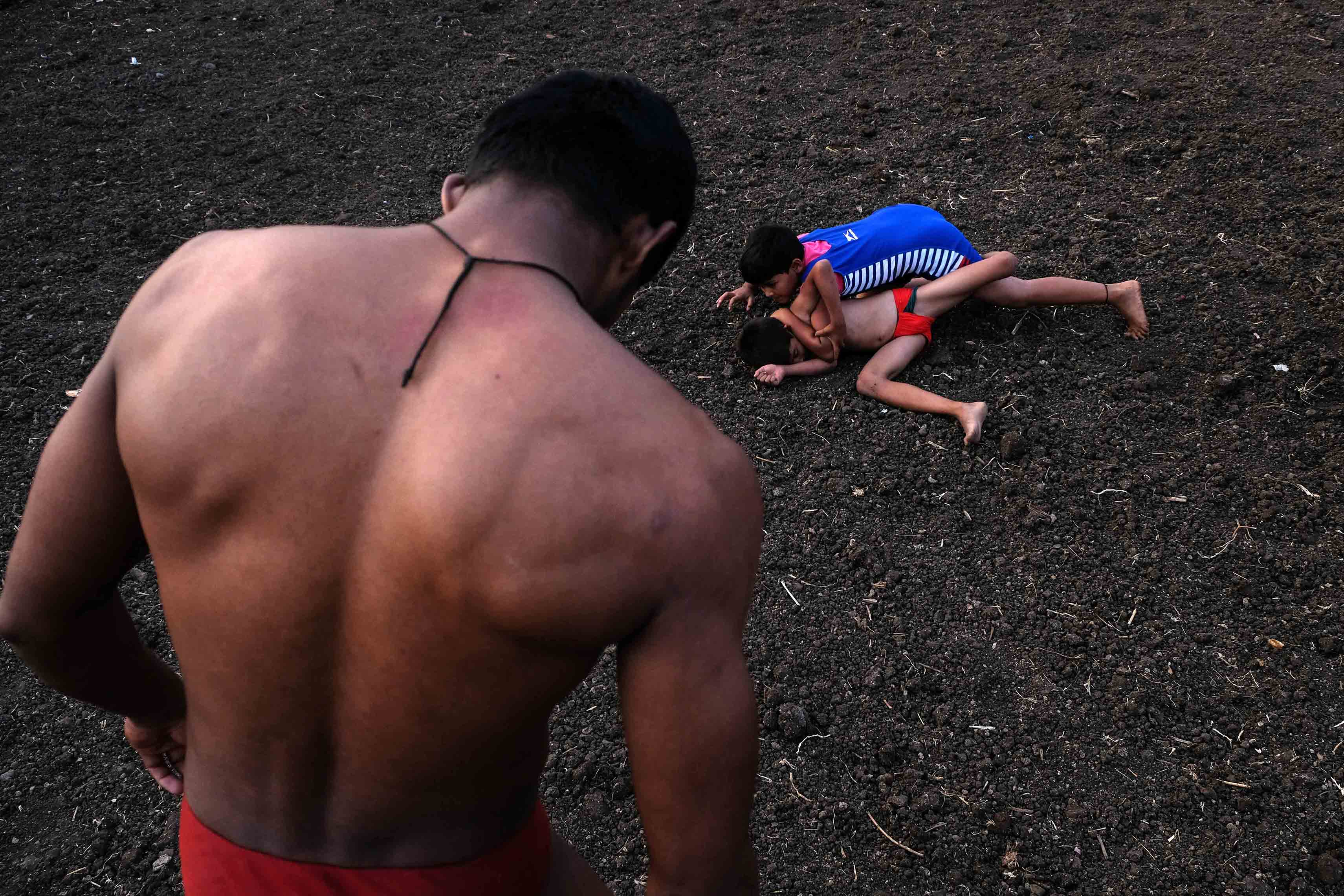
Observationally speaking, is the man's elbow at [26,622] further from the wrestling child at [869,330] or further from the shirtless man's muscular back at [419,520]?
the wrestling child at [869,330]

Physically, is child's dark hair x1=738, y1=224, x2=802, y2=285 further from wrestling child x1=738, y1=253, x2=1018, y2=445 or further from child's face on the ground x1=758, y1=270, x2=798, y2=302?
wrestling child x1=738, y1=253, x2=1018, y2=445

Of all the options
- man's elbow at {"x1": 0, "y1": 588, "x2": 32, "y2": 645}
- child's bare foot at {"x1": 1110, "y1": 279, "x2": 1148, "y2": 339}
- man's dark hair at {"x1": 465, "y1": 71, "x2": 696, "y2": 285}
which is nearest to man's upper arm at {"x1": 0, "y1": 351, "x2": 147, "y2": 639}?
man's elbow at {"x1": 0, "y1": 588, "x2": 32, "y2": 645}

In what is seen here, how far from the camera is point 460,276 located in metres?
1.27

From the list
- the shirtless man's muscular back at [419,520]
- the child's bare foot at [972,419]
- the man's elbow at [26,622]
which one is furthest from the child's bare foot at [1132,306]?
the man's elbow at [26,622]

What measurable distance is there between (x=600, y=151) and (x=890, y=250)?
9.90ft

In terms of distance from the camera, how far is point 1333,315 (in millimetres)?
4047

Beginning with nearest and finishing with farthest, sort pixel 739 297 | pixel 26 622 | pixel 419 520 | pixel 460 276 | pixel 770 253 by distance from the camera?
pixel 419 520 → pixel 460 276 → pixel 26 622 → pixel 770 253 → pixel 739 297

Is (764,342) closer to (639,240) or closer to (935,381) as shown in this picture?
(935,381)

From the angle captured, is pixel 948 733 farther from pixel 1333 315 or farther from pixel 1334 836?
pixel 1333 315

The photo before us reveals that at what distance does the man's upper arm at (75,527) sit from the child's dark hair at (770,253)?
2940mm

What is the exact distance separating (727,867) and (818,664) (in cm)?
174

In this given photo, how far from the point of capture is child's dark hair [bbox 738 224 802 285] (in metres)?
4.05

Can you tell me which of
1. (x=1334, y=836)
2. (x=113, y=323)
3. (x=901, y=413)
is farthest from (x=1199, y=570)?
(x=113, y=323)

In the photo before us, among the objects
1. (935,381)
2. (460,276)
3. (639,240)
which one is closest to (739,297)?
(935,381)
